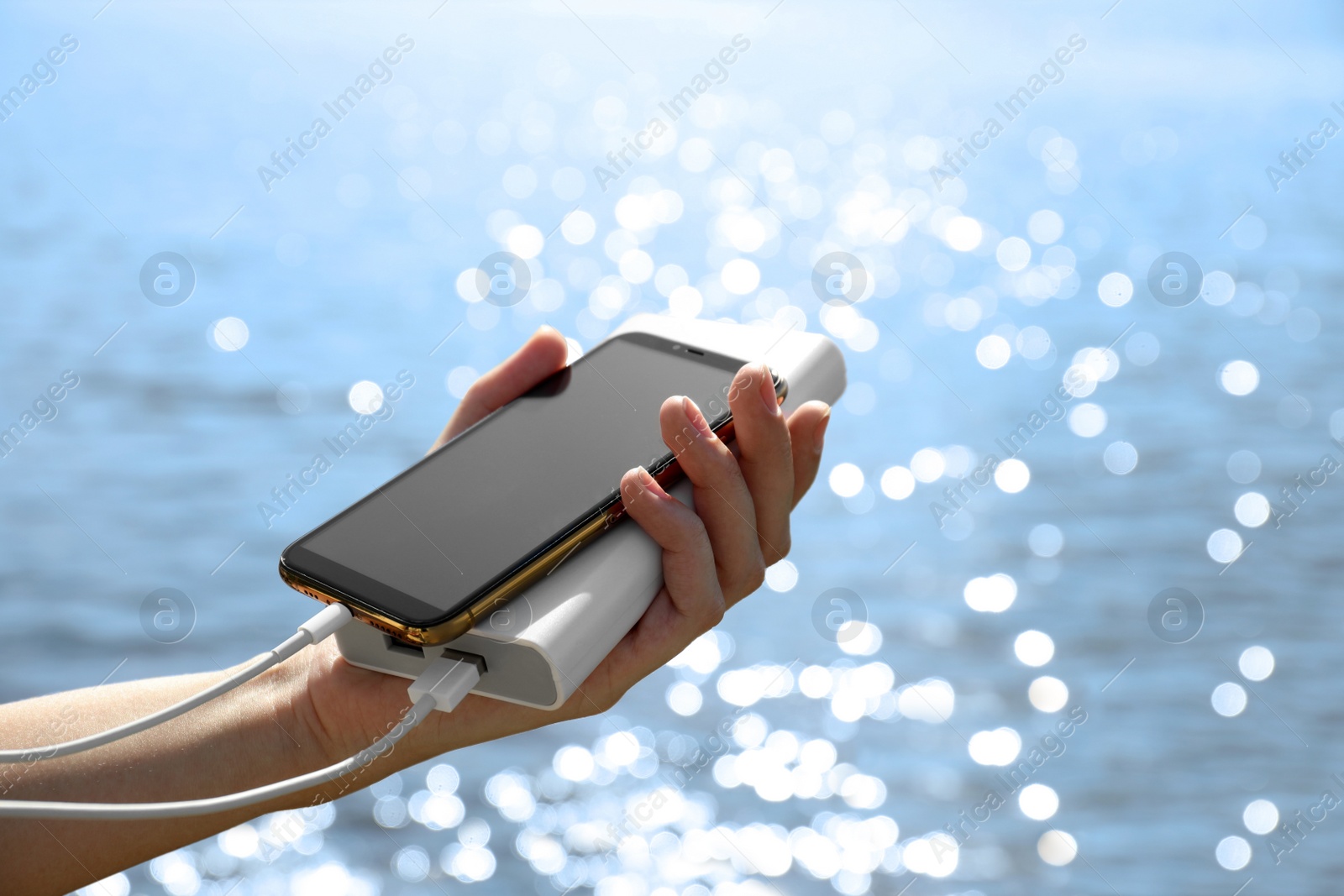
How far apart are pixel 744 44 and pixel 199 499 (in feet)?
21.4

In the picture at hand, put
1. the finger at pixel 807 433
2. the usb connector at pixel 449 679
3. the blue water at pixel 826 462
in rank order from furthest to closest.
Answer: the blue water at pixel 826 462
the finger at pixel 807 433
the usb connector at pixel 449 679

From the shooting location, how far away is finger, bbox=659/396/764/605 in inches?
34.4

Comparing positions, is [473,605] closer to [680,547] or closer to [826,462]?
[680,547]

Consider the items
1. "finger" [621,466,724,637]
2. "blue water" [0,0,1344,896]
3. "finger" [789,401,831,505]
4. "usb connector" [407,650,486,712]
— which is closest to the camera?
"usb connector" [407,650,486,712]

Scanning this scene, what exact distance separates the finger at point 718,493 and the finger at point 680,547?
0.10ft

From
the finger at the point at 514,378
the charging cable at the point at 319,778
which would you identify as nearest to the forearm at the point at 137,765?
the charging cable at the point at 319,778

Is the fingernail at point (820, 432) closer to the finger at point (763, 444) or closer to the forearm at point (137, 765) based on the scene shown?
the finger at point (763, 444)

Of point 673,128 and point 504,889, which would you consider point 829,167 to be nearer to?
point 673,128

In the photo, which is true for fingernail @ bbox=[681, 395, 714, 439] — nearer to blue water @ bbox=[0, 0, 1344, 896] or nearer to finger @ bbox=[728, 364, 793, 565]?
finger @ bbox=[728, 364, 793, 565]

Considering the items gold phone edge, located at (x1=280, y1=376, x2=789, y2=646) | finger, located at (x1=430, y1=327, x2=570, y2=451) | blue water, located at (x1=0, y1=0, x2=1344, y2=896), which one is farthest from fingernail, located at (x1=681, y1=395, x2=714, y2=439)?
blue water, located at (x1=0, y1=0, x2=1344, y2=896)

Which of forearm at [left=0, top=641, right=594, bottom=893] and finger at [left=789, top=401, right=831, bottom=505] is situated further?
finger at [left=789, top=401, right=831, bottom=505]

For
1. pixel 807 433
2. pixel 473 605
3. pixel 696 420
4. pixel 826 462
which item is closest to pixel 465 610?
pixel 473 605

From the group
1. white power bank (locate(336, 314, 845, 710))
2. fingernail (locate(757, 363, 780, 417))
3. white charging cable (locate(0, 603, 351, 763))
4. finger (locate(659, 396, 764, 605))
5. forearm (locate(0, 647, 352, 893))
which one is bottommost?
forearm (locate(0, 647, 352, 893))

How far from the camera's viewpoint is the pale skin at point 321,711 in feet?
2.57
